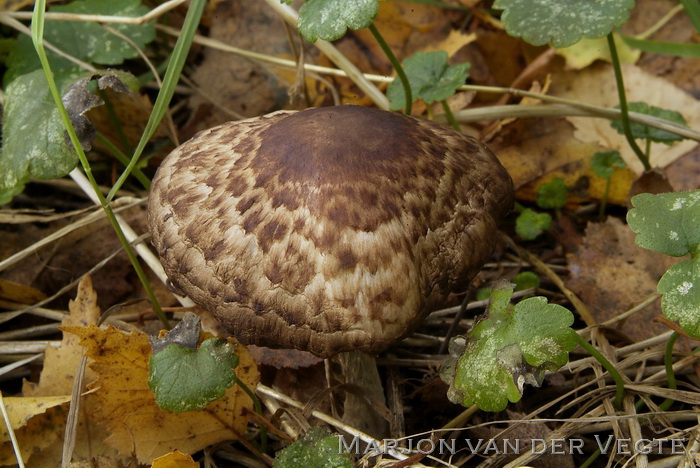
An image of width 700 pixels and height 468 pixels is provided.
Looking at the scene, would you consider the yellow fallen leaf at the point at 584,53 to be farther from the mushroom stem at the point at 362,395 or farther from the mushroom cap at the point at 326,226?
the mushroom stem at the point at 362,395

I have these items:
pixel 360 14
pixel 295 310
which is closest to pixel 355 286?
pixel 295 310

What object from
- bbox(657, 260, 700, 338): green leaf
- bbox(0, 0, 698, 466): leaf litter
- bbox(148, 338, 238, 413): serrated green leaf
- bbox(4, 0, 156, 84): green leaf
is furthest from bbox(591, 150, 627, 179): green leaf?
bbox(4, 0, 156, 84): green leaf

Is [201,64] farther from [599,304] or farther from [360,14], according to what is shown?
[599,304]

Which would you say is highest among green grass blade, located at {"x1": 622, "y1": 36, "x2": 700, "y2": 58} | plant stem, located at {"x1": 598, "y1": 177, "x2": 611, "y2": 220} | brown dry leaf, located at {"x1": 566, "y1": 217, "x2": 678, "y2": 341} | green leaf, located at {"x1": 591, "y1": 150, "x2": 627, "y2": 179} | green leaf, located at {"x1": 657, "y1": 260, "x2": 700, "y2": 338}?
green grass blade, located at {"x1": 622, "y1": 36, "x2": 700, "y2": 58}

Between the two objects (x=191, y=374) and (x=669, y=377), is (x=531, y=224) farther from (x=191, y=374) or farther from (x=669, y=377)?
(x=191, y=374)

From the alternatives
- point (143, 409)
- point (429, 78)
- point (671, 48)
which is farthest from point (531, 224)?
point (143, 409)

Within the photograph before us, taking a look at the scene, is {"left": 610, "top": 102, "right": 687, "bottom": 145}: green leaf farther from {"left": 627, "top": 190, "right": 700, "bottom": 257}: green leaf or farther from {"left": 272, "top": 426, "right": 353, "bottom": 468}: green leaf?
{"left": 272, "top": 426, "right": 353, "bottom": 468}: green leaf

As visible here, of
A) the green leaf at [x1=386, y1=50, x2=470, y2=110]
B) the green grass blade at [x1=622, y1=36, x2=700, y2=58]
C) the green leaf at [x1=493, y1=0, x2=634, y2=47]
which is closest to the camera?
the green leaf at [x1=493, y1=0, x2=634, y2=47]
